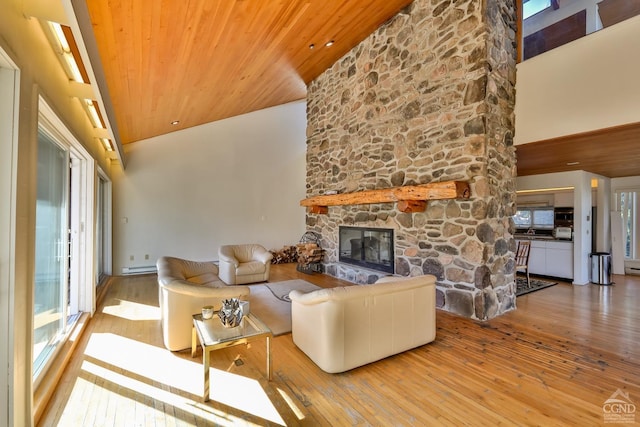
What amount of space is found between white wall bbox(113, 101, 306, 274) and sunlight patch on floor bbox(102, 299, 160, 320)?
2591 millimetres

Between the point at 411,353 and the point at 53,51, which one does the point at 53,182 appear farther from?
the point at 411,353

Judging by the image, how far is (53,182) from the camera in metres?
2.66

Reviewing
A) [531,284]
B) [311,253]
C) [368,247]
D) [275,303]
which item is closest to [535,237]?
[531,284]

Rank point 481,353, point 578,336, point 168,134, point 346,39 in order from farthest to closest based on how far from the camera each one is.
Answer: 1. point 168,134
2. point 346,39
3. point 578,336
4. point 481,353

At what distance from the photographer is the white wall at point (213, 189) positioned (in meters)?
6.41

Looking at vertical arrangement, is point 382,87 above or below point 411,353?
above

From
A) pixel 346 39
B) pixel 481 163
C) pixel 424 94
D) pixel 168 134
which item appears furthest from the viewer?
pixel 168 134

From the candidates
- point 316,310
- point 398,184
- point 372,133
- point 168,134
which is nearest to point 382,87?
point 372,133

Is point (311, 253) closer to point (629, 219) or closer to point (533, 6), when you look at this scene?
point (533, 6)

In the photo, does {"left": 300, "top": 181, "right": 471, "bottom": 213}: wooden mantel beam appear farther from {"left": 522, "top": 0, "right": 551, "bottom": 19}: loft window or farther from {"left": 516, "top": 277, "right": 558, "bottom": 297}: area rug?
{"left": 522, "top": 0, "right": 551, "bottom": 19}: loft window

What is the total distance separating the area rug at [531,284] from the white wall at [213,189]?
18.2 feet

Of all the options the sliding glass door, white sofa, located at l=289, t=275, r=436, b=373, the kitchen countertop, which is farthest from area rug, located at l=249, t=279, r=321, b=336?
the kitchen countertop

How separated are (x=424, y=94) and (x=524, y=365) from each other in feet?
11.2

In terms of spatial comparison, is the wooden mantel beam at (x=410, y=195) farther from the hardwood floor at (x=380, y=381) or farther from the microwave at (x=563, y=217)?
the microwave at (x=563, y=217)
